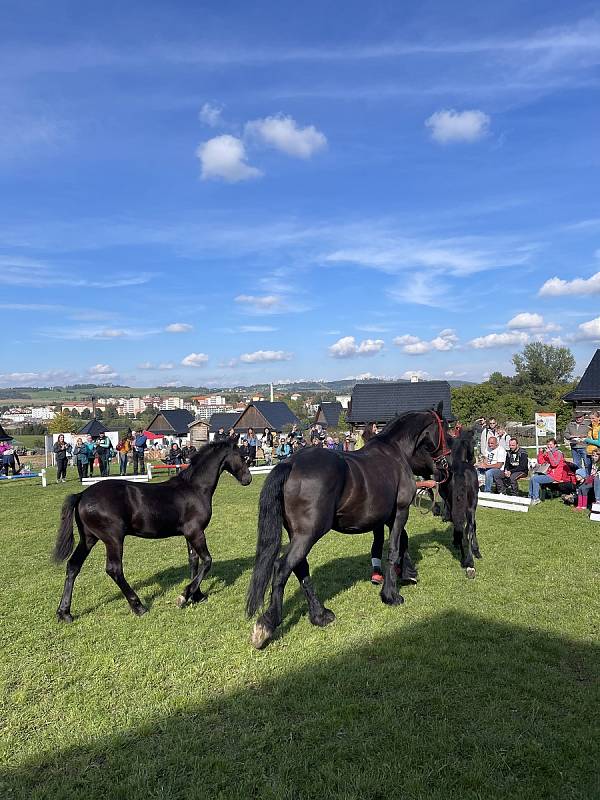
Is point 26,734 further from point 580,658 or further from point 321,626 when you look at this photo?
point 580,658

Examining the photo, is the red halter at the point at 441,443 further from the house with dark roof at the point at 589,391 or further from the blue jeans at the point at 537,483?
the house with dark roof at the point at 589,391

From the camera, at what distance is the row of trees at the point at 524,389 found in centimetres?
5944

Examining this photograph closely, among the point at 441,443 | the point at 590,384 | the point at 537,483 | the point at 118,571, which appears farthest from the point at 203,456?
the point at 590,384

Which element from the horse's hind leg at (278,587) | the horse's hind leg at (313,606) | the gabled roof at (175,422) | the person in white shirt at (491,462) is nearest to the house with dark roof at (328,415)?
the gabled roof at (175,422)

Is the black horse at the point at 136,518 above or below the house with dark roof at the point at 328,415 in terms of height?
above

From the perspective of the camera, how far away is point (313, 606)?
5.86m

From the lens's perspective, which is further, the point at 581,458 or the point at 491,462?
the point at 491,462

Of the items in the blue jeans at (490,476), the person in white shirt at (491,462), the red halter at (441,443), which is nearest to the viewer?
the red halter at (441,443)

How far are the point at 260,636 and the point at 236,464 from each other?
8.95ft

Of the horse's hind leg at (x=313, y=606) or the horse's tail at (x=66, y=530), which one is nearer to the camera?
the horse's hind leg at (x=313, y=606)

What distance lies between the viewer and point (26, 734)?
3918 millimetres

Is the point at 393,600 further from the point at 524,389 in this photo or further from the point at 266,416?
the point at 524,389

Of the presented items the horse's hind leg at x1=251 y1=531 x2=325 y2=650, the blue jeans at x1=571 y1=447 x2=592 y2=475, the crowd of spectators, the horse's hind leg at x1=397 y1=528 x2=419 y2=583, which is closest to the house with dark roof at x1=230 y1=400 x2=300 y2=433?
the crowd of spectators

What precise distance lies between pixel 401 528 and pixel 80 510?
3.88m
